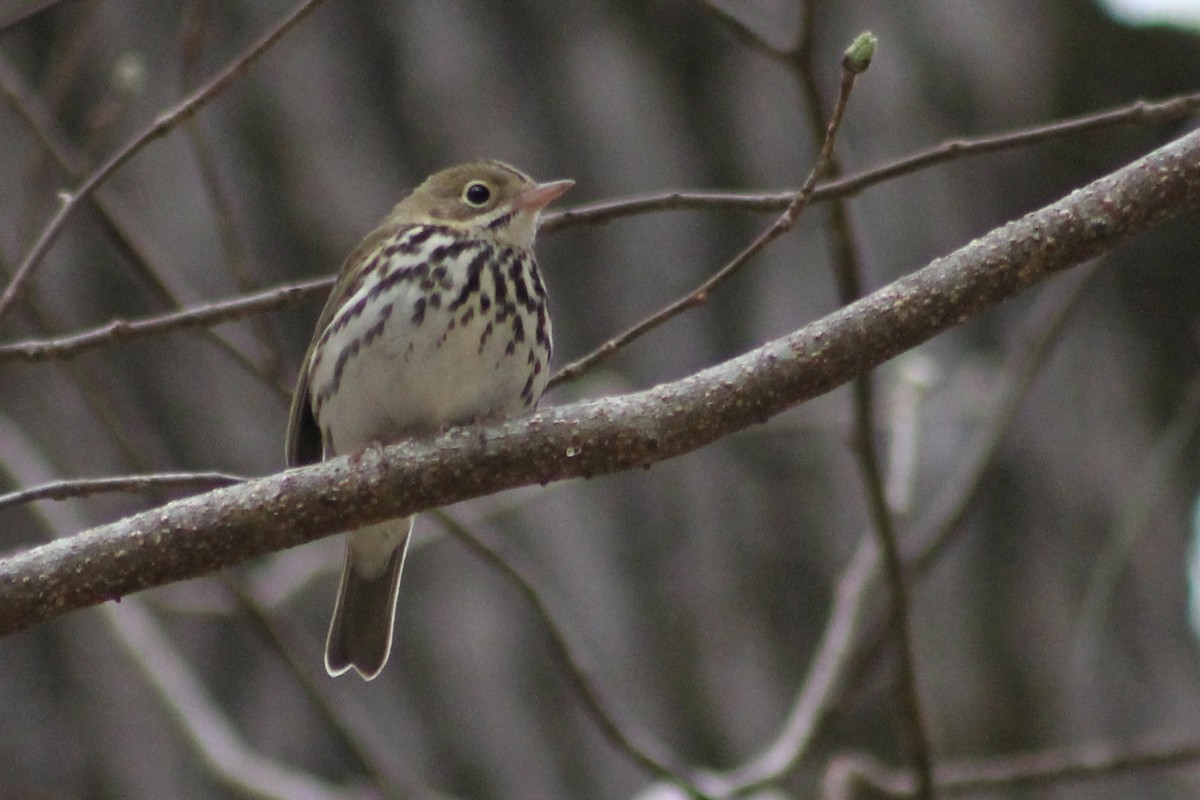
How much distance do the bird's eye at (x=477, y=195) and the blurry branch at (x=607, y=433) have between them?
110 centimetres

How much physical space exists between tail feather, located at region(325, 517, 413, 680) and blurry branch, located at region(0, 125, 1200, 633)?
0.93 m

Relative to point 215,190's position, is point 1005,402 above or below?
below

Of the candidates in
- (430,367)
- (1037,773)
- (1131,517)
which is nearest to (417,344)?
(430,367)

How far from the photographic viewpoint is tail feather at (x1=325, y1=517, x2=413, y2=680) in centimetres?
262

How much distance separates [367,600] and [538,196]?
0.75m

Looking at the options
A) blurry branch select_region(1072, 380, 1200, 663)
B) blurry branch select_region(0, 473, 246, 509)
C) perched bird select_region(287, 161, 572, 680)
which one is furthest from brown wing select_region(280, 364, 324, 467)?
blurry branch select_region(1072, 380, 1200, 663)

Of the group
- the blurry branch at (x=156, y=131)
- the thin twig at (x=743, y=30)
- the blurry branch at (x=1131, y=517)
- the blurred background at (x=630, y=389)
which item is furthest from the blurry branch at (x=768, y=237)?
the blurry branch at (x=1131, y=517)

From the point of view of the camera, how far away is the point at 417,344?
238 cm

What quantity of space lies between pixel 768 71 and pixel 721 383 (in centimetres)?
197

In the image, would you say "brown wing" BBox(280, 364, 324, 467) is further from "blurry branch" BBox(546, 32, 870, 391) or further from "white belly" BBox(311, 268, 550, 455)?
"blurry branch" BBox(546, 32, 870, 391)

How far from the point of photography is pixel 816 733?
2.37m

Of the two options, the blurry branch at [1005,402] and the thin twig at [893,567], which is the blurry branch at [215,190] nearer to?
the thin twig at [893,567]

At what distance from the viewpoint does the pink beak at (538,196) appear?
259 centimetres

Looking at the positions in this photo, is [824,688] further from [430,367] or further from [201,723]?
[201,723]
